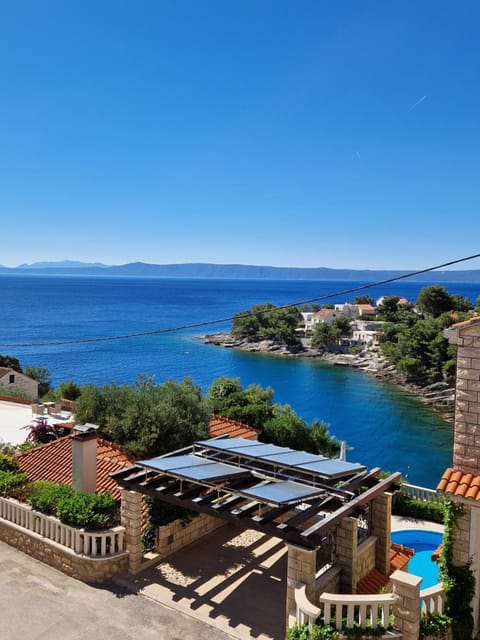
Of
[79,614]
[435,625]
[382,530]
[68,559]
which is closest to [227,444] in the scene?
[382,530]

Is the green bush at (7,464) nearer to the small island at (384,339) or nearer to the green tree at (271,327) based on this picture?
the small island at (384,339)

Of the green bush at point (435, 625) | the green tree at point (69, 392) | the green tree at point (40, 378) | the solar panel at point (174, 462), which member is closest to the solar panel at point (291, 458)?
the solar panel at point (174, 462)

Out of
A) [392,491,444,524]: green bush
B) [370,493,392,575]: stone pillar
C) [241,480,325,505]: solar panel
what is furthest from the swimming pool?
[241,480,325,505]: solar panel

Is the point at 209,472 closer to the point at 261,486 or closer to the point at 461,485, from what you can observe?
the point at 261,486

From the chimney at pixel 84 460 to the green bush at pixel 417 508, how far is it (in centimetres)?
939

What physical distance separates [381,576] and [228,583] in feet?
8.78

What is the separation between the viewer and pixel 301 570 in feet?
23.6

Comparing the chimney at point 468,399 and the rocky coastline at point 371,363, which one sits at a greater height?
the chimney at point 468,399

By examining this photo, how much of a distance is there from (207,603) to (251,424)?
431 inches

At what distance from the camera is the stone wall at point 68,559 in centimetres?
889

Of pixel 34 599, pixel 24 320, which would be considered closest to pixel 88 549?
pixel 34 599

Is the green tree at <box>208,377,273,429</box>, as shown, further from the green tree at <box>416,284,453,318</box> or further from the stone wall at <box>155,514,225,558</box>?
the green tree at <box>416,284,453,318</box>

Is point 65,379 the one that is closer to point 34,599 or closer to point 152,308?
point 34,599

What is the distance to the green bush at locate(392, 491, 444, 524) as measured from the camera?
15125mm
